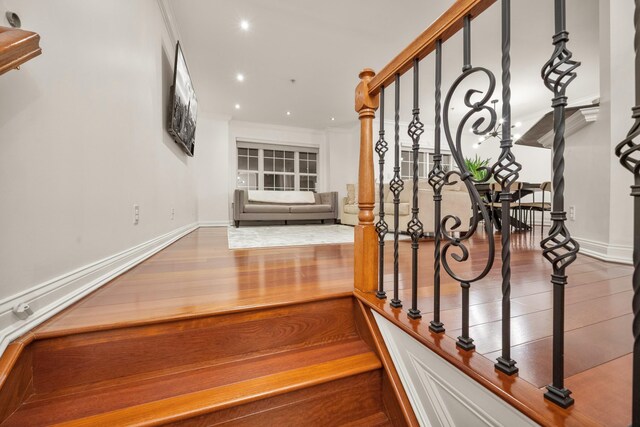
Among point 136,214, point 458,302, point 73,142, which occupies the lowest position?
point 458,302

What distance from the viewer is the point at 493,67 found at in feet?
13.0

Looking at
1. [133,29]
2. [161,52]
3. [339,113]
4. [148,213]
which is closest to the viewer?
[133,29]

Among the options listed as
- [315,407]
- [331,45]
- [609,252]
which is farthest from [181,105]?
[609,252]

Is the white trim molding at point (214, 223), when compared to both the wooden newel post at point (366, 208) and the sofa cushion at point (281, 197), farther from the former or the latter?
the wooden newel post at point (366, 208)

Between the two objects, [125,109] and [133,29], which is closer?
Result: [125,109]

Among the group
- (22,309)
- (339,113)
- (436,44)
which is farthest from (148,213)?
(339,113)

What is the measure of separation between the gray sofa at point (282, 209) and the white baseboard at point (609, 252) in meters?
4.38

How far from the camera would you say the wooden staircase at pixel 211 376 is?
2.26 ft

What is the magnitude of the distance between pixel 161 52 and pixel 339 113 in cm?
385

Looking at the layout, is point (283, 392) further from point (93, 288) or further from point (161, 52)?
point (161, 52)

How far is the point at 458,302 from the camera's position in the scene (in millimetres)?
1079

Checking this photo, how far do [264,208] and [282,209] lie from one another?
38cm

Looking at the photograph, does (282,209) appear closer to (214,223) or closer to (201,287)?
(214,223)

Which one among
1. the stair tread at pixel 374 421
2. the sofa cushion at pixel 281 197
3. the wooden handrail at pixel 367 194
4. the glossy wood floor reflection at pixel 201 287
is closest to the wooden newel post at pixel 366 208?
the wooden handrail at pixel 367 194
